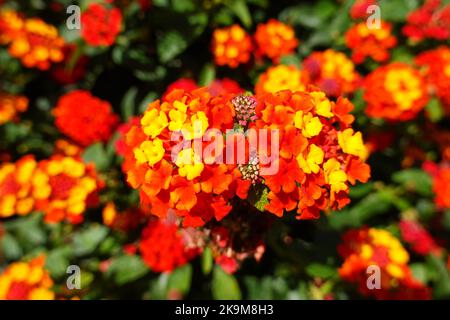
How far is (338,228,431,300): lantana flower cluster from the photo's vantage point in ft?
5.11

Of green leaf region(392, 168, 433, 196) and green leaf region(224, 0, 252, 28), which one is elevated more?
green leaf region(224, 0, 252, 28)

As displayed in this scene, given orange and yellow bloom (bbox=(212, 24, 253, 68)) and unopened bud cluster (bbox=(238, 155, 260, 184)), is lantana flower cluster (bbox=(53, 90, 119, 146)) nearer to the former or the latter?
orange and yellow bloom (bbox=(212, 24, 253, 68))

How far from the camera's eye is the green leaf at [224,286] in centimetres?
157

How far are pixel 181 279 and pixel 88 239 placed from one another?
1.66ft

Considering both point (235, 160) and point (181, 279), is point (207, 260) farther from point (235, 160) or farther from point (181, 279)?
point (235, 160)

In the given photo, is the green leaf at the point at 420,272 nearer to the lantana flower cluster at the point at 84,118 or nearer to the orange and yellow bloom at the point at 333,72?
the orange and yellow bloom at the point at 333,72

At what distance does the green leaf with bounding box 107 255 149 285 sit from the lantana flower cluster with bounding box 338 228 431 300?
800 mm

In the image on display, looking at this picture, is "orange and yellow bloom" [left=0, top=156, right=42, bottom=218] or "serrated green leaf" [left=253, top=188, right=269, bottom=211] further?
"orange and yellow bloom" [left=0, top=156, right=42, bottom=218]

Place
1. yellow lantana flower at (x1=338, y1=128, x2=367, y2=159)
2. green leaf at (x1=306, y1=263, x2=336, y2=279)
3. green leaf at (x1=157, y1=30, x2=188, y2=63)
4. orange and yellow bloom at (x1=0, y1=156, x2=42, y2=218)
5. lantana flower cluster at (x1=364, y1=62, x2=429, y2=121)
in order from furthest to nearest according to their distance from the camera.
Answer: green leaf at (x1=157, y1=30, x2=188, y2=63), lantana flower cluster at (x1=364, y1=62, x2=429, y2=121), orange and yellow bloom at (x1=0, y1=156, x2=42, y2=218), green leaf at (x1=306, y1=263, x2=336, y2=279), yellow lantana flower at (x1=338, y1=128, x2=367, y2=159)

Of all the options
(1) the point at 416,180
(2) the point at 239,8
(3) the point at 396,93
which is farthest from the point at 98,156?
(1) the point at 416,180

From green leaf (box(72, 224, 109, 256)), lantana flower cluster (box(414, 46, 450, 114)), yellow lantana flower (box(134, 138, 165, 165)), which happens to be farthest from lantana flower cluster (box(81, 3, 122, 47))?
lantana flower cluster (box(414, 46, 450, 114))
